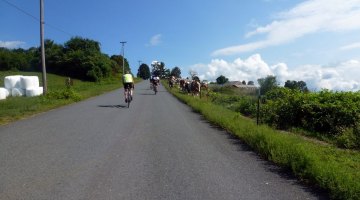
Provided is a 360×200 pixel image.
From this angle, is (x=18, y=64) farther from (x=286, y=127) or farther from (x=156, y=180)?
(x=156, y=180)

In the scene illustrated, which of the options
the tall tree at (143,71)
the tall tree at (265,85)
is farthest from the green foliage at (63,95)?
the tall tree at (143,71)

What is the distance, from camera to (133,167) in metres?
7.69

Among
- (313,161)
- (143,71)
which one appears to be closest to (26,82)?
(313,161)

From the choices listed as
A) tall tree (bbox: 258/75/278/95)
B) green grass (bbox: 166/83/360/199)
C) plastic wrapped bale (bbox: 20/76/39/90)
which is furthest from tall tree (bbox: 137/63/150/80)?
green grass (bbox: 166/83/360/199)

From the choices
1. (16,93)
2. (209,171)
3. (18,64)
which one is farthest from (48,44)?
(209,171)

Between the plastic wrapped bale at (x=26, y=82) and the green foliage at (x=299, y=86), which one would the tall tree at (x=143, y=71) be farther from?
the plastic wrapped bale at (x=26, y=82)

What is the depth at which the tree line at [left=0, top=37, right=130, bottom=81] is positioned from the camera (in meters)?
81.0

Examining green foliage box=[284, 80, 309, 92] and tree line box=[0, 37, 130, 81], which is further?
tree line box=[0, 37, 130, 81]

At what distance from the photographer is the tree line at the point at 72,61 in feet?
266

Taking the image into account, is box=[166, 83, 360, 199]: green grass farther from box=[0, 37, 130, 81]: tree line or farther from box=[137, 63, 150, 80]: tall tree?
box=[137, 63, 150, 80]: tall tree

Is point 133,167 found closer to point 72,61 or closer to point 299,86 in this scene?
point 299,86

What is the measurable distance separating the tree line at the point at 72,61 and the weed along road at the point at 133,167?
69.2 m

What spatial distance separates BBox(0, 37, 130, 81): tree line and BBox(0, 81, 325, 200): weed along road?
69.2 meters

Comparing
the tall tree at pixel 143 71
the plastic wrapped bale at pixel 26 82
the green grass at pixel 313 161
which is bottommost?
the green grass at pixel 313 161
